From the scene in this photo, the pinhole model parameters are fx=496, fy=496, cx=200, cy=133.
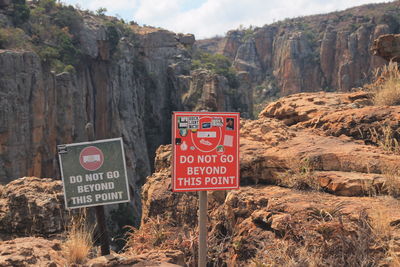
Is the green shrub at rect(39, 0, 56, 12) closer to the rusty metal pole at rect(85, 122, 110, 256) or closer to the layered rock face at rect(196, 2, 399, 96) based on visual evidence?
the layered rock face at rect(196, 2, 399, 96)

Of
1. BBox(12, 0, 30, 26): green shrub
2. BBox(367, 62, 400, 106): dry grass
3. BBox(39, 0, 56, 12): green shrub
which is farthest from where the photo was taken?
Result: BBox(39, 0, 56, 12): green shrub

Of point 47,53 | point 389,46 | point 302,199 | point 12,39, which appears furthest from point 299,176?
point 47,53

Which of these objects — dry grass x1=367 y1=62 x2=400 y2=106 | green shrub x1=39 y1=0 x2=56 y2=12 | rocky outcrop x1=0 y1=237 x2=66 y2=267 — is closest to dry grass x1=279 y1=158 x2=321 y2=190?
dry grass x1=367 y1=62 x2=400 y2=106

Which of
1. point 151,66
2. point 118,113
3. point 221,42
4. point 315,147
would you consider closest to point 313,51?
point 221,42

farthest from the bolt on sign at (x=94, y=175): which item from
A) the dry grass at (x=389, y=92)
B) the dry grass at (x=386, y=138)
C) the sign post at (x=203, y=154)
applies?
the dry grass at (x=389, y=92)

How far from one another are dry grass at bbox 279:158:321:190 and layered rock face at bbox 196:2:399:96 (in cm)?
5741

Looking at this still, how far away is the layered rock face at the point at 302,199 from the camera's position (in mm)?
4456

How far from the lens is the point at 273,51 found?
9212 cm

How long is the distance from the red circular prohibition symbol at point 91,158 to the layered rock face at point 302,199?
4.83ft

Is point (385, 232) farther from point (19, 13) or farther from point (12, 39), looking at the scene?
point (19, 13)

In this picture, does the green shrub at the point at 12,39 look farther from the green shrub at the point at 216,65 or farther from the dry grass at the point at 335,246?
the dry grass at the point at 335,246

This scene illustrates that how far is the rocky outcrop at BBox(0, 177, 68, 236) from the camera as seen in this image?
586 cm

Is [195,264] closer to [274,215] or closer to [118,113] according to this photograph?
[274,215]

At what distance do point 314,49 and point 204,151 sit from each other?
3256 inches
